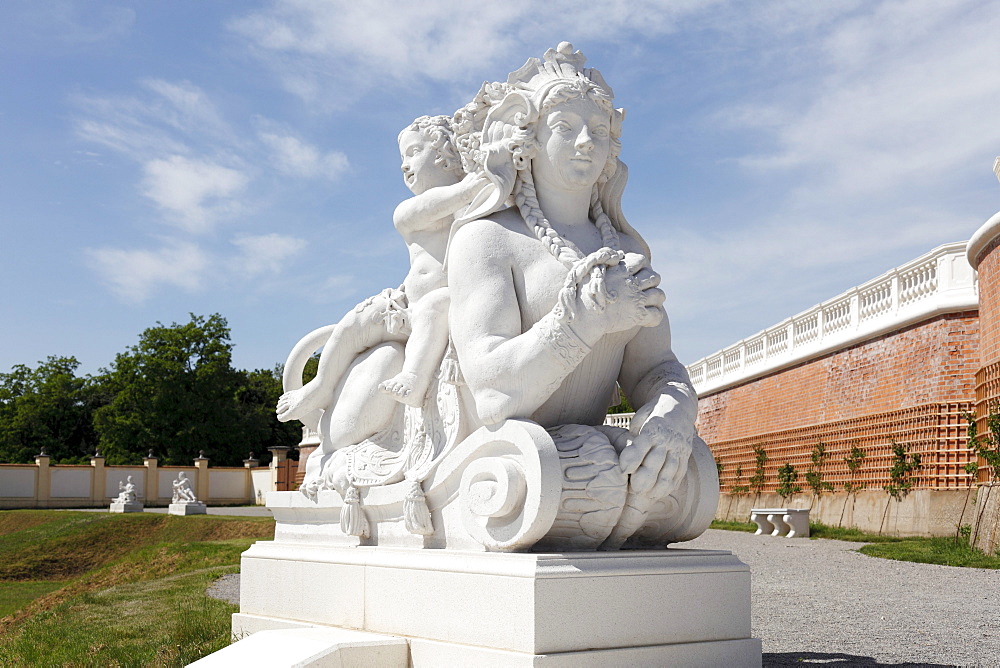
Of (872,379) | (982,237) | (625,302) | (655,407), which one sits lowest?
(655,407)

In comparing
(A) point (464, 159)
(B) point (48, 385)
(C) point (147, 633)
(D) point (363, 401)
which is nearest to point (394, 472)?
(D) point (363, 401)

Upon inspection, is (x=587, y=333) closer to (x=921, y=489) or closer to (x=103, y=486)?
(x=921, y=489)

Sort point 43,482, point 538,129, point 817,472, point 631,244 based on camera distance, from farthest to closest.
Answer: point 43,482, point 817,472, point 631,244, point 538,129

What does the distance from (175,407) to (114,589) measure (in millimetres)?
34131

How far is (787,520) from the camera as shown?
17.0m

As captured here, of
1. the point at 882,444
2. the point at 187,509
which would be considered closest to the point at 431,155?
the point at 882,444

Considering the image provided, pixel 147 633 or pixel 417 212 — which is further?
pixel 147 633

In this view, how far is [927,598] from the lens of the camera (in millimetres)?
8094

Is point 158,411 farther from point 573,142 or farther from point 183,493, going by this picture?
point 573,142

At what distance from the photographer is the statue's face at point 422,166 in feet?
15.2

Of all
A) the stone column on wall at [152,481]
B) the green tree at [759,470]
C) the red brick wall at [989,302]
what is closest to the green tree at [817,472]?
the green tree at [759,470]

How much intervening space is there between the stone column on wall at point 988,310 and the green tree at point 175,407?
36372mm

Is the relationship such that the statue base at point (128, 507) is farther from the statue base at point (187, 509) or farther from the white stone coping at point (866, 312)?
the white stone coping at point (866, 312)

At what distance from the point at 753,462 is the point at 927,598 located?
15.0 m
